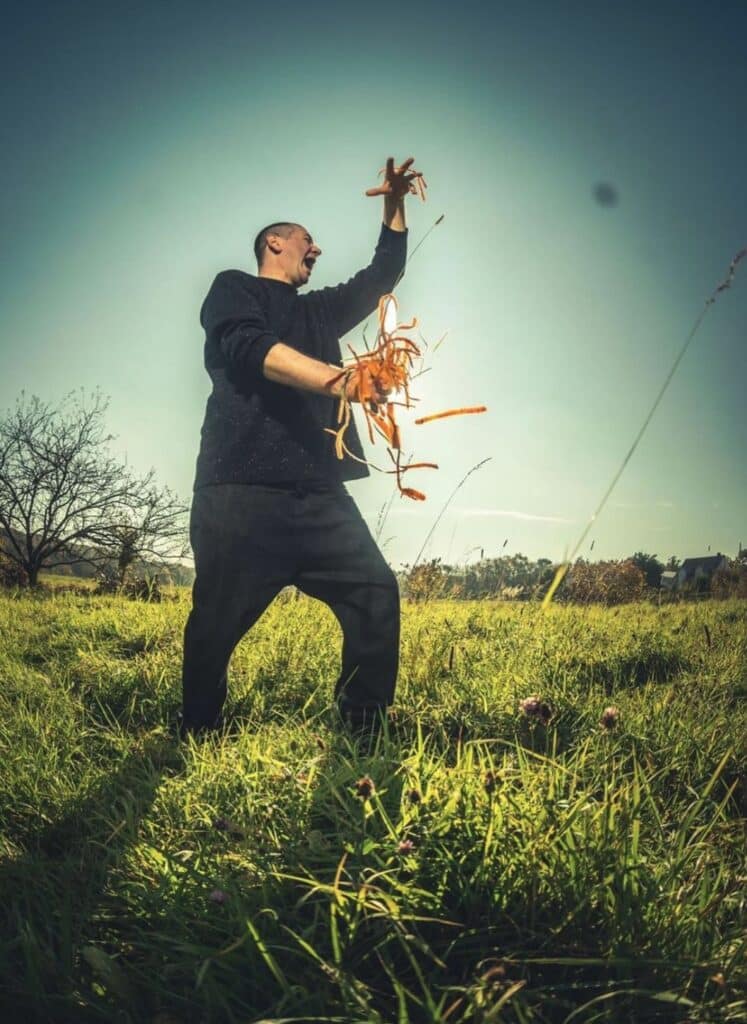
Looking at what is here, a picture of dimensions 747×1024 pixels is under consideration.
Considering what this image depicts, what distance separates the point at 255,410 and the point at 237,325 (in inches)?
14.0

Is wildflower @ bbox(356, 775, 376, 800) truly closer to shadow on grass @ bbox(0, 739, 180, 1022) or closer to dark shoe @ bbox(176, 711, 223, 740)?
shadow on grass @ bbox(0, 739, 180, 1022)

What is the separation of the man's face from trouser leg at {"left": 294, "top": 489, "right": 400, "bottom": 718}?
1184 millimetres

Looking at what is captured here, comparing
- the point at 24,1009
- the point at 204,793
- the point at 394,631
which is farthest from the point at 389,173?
the point at 24,1009

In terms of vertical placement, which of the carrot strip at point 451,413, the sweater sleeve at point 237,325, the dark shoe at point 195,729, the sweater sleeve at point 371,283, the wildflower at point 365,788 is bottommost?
the dark shoe at point 195,729

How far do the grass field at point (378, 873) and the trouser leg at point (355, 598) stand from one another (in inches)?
10.2

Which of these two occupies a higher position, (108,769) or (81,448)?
(81,448)

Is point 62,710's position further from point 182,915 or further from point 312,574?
point 182,915

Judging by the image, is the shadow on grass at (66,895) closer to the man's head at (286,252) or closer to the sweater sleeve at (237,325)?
the sweater sleeve at (237,325)

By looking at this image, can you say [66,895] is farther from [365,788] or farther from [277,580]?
[277,580]

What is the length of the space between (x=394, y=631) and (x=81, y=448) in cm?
2517

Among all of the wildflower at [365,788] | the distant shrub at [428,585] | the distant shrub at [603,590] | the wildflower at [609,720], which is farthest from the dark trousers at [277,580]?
the distant shrub at [603,590]

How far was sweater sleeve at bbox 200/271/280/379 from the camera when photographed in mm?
2018

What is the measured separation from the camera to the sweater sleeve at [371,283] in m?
2.82

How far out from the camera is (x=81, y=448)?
78.2ft
